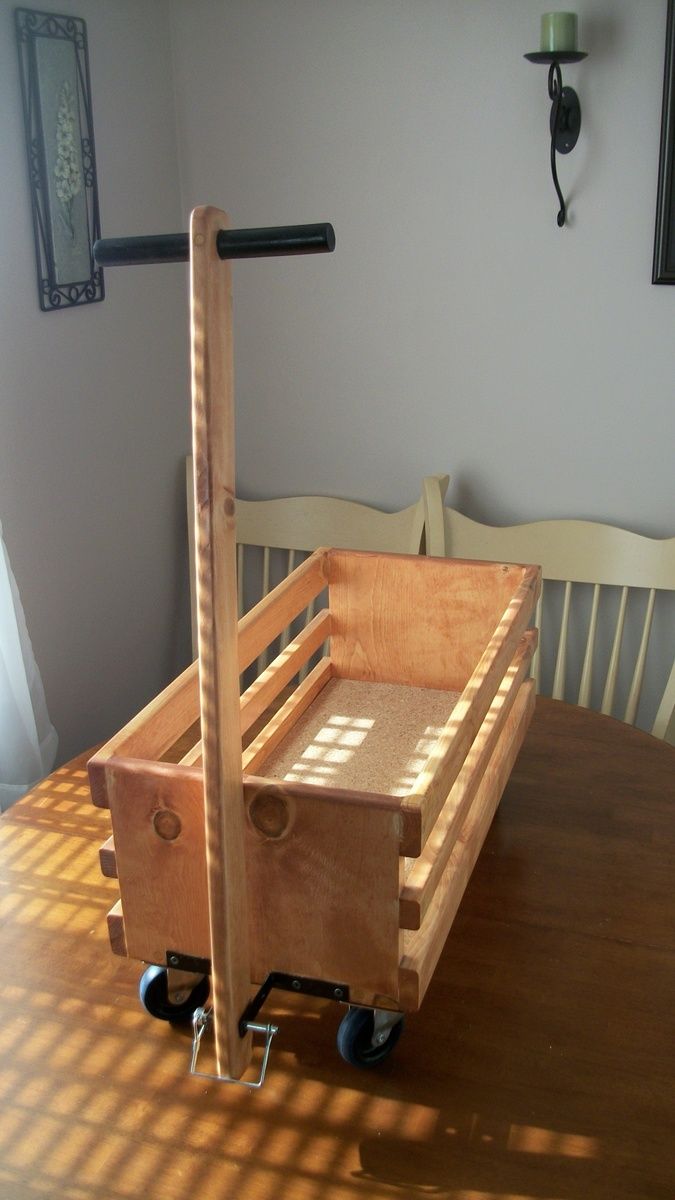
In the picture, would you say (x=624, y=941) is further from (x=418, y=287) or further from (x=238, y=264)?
(x=238, y=264)

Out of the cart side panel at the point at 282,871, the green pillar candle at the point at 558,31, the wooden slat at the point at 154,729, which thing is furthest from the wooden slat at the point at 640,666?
the cart side panel at the point at 282,871

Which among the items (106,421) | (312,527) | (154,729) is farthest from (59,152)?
(154,729)

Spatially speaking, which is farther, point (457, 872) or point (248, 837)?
point (457, 872)

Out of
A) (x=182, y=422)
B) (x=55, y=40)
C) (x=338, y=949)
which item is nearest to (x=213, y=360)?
(x=338, y=949)

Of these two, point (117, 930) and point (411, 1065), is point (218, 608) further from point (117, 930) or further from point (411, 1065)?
point (411, 1065)

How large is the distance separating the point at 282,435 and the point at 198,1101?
5.84ft

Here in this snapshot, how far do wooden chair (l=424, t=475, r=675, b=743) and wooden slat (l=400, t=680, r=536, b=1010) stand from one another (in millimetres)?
605

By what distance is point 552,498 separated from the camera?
8.11 feet

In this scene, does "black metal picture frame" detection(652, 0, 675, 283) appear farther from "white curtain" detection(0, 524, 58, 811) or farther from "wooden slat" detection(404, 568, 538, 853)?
"white curtain" detection(0, 524, 58, 811)

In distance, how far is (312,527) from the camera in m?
2.54

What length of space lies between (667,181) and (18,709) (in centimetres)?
154

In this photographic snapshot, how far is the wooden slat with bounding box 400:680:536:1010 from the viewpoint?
108cm

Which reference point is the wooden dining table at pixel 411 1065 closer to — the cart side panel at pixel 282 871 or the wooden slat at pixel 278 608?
the cart side panel at pixel 282 871

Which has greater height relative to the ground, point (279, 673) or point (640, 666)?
point (279, 673)
